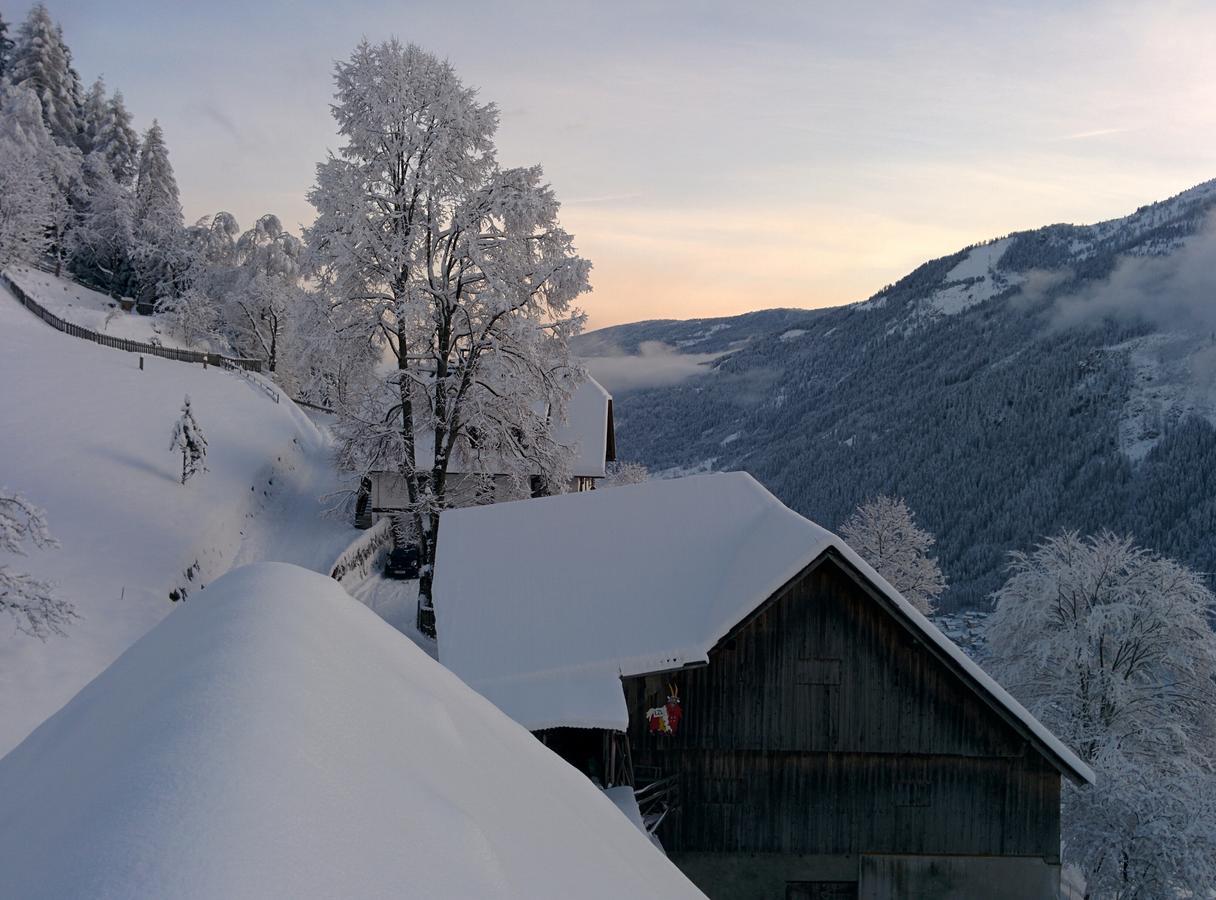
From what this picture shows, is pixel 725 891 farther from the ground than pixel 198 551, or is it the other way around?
pixel 198 551

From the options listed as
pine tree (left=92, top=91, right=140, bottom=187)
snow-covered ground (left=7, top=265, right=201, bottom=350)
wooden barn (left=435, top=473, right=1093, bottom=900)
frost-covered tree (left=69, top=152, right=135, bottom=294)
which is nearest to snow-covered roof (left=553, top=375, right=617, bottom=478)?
wooden barn (left=435, top=473, right=1093, bottom=900)

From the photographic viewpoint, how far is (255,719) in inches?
103

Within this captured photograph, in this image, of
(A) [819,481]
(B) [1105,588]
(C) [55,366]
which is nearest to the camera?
(B) [1105,588]

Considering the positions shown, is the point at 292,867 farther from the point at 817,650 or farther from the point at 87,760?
the point at 817,650

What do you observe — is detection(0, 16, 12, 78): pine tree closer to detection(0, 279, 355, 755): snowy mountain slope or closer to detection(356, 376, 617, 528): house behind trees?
detection(0, 279, 355, 755): snowy mountain slope

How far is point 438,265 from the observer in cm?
2522

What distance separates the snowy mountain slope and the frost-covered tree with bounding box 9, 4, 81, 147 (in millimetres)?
39537

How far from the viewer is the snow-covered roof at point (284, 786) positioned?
200 centimetres

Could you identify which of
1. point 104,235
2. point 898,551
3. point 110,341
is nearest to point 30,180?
point 104,235

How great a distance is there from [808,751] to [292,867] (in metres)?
14.9

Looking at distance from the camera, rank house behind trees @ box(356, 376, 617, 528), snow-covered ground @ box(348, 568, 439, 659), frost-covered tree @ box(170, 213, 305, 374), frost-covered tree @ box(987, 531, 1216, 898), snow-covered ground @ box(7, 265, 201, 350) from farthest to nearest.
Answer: frost-covered tree @ box(170, 213, 305, 374), snow-covered ground @ box(7, 265, 201, 350), house behind trees @ box(356, 376, 617, 528), snow-covered ground @ box(348, 568, 439, 659), frost-covered tree @ box(987, 531, 1216, 898)

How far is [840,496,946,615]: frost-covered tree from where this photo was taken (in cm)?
4709

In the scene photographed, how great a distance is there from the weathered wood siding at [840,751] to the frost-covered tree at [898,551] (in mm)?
30121

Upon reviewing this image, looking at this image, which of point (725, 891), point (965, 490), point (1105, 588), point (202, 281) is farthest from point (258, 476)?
point (965, 490)
